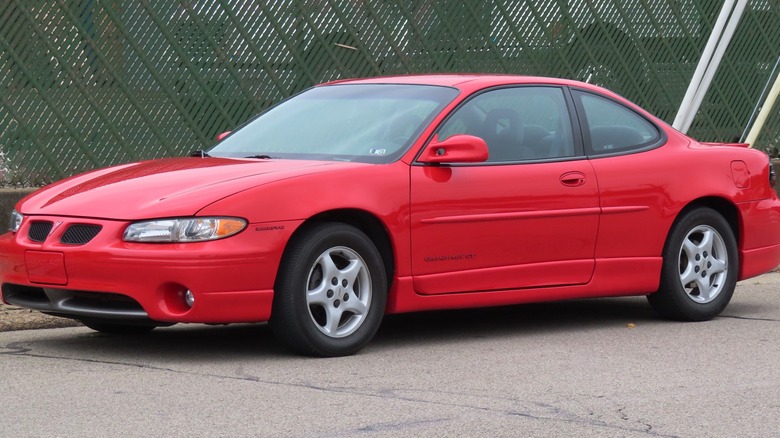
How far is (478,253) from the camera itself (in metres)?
7.78

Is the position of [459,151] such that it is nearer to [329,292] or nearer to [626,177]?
[329,292]

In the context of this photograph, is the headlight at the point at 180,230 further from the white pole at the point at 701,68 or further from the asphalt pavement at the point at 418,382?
the white pole at the point at 701,68

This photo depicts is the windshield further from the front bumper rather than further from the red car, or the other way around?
the front bumper

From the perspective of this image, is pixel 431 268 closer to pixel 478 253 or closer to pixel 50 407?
pixel 478 253

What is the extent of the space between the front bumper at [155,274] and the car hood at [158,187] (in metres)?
0.11

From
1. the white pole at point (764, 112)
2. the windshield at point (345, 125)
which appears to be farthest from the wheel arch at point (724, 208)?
the white pole at point (764, 112)

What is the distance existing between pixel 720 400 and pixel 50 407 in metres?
2.83

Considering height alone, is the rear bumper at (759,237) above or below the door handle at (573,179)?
below

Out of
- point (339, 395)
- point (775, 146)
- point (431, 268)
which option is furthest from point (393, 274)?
point (775, 146)

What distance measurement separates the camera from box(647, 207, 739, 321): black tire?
869 centimetres

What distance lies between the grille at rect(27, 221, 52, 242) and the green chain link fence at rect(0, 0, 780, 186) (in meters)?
3.33

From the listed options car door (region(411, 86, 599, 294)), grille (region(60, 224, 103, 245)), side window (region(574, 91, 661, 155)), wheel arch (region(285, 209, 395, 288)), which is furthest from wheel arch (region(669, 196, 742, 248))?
grille (region(60, 224, 103, 245))

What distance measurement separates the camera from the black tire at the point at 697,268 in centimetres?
869

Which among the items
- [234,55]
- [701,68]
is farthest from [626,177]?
[701,68]
